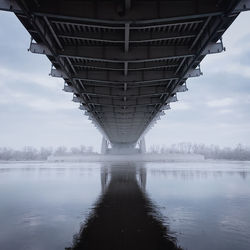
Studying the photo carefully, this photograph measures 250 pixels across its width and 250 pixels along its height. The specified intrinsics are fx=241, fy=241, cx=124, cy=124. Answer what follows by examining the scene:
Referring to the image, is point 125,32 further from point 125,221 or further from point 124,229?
point 124,229

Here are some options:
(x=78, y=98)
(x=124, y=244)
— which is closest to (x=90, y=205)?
(x=124, y=244)

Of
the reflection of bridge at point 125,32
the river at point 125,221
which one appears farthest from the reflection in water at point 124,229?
the reflection of bridge at point 125,32

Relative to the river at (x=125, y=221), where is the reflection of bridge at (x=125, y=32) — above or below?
above

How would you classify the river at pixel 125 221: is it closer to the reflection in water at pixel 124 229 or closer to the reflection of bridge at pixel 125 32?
the reflection in water at pixel 124 229

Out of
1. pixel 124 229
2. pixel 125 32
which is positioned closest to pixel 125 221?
pixel 124 229

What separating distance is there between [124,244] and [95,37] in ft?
31.1

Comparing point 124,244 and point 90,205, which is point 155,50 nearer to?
point 90,205

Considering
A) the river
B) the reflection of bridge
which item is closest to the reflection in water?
the river

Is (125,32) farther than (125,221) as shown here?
Yes

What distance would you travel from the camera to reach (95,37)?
1176 cm

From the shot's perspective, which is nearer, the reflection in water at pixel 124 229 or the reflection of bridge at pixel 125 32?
the reflection in water at pixel 124 229

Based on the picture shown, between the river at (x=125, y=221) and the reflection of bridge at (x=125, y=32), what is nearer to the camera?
the river at (x=125, y=221)

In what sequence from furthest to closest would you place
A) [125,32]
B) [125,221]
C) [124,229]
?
[125,32] → [125,221] → [124,229]

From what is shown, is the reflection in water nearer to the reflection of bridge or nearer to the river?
the river
